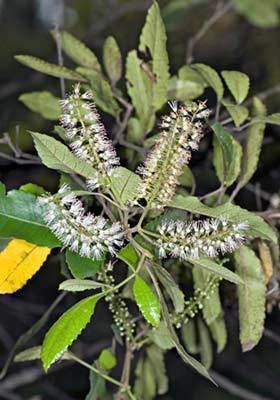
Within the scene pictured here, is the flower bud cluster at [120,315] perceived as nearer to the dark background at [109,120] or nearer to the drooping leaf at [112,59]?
the drooping leaf at [112,59]

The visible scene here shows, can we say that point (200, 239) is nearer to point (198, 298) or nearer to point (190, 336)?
point (198, 298)

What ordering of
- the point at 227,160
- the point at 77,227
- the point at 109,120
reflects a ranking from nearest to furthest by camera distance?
1. the point at 77,227
2. the point at 227,160
3. the point at 109,120

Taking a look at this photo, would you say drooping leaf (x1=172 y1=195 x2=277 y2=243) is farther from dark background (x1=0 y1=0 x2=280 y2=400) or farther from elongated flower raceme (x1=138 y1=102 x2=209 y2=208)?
dark background (x1=0 y1=0 x2=280 y2=400)

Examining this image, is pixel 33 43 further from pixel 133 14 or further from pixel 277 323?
pixel 277 323

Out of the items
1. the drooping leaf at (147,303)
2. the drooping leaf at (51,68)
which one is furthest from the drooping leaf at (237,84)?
the drooping leaf at (147,303)

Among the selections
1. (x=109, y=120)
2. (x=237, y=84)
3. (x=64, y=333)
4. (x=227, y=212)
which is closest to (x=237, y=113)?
(x=237, y=84)

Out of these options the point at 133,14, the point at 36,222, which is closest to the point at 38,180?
the point at 133,14
